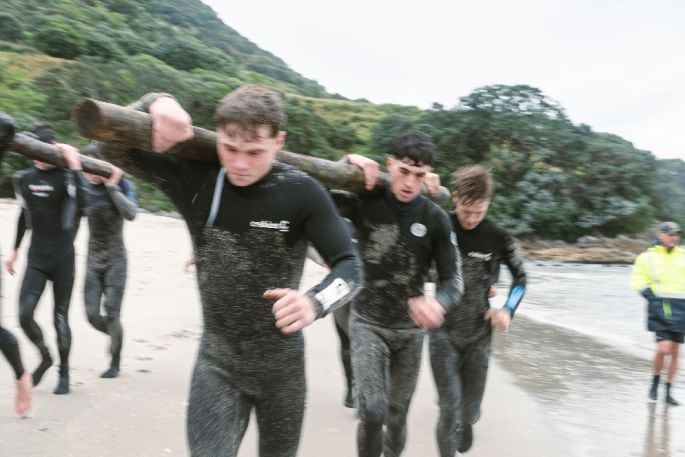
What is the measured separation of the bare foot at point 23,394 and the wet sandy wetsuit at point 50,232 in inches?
32.4

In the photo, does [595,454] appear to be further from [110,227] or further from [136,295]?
[136,295]

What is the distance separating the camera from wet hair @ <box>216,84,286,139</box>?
264cm

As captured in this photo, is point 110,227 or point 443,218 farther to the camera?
point 110,227

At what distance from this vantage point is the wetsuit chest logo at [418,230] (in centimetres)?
440

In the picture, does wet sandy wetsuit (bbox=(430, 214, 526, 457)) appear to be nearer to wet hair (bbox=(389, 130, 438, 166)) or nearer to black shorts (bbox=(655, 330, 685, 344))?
wet hair (bbox=(389, 130, 438, 166))

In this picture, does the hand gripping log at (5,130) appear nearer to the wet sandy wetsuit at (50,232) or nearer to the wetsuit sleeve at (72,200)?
the wetsuit sleeve at (72,200)

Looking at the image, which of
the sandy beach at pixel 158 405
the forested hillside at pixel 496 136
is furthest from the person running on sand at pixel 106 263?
the forested hillside at pixel 496 136

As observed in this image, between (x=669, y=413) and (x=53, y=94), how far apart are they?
3392cm

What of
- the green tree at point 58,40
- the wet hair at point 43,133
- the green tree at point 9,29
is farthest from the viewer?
the green tree at point 9,29

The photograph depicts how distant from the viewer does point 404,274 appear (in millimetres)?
4426

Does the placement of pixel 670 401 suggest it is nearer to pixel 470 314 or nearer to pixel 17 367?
pixel 470 314

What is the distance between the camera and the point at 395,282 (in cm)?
443

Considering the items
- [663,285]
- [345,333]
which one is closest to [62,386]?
[345,333]

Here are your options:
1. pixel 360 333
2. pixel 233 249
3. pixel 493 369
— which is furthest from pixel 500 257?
pixel 493 369
